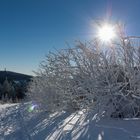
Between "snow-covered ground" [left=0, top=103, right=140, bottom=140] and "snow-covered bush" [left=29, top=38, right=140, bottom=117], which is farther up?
"snow-covered bush" [left=29, top=38, right=140, bottom=117]

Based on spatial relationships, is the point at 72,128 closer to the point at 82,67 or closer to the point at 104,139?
the point at 104,139

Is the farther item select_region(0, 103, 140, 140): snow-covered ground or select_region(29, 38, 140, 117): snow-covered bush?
select_region(29, 38, 140, 117): snow-covered bush

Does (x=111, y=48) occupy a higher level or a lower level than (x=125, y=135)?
higher

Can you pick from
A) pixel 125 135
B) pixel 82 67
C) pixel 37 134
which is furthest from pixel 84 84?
pixel 125 135

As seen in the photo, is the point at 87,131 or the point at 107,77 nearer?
the point at 87,131

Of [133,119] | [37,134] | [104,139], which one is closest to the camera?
[104,139]

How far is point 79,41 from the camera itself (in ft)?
26.5

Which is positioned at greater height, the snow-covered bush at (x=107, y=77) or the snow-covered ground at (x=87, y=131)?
the snow-covered bush at (x=107, y=77)

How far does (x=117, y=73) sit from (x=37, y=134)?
8.87ft

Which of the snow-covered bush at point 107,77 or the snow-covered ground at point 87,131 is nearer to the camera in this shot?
the snow-covered ground at point 87,131

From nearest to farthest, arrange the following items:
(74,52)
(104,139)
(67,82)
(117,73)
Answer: (104,139) → (117,73) → (74,52) → (67,82)

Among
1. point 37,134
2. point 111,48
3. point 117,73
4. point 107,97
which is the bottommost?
point 37,134

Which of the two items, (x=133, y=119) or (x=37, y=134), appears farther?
(x=133, y=119)

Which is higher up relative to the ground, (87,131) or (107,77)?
(107,77)
